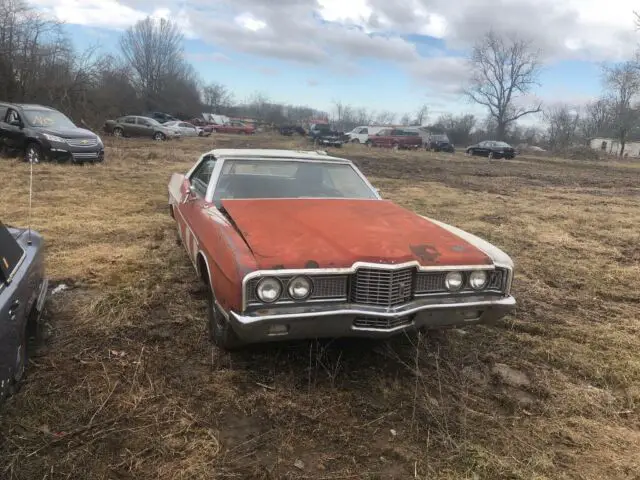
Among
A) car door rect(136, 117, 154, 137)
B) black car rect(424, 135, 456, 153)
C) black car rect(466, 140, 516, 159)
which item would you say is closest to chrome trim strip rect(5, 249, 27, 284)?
car door rect(136, 117, 154, 137)

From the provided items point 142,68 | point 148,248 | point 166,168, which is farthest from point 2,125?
point 142,68

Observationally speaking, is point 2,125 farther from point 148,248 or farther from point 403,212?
point 403,212

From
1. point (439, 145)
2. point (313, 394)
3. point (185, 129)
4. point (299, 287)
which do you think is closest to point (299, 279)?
point (299, 287)

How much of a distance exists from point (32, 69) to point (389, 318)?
98.8 ft

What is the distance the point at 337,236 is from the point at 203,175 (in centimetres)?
231

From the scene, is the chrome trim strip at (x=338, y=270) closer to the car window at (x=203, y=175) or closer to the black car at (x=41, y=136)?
the car window at (x=203, y=175)

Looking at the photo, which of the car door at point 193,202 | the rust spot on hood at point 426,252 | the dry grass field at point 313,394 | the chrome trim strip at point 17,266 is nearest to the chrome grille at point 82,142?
the dry grass field at point 313,394

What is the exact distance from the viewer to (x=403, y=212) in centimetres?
435

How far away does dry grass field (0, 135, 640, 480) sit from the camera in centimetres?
258

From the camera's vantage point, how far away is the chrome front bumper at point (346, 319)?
116 inches

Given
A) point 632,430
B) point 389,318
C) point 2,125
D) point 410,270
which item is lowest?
point 632,430

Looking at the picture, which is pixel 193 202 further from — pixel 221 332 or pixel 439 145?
pixel 439 145

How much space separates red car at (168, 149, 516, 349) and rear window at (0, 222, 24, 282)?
117 cm

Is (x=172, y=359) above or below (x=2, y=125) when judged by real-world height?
below
